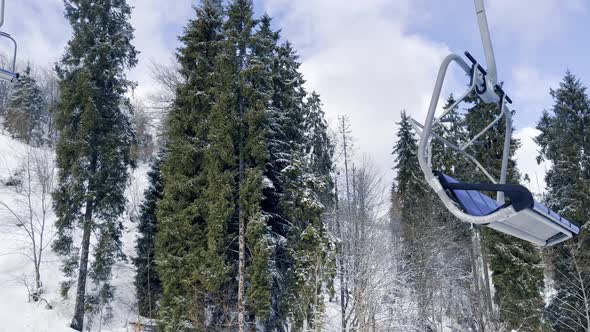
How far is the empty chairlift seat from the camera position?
195 centimetres

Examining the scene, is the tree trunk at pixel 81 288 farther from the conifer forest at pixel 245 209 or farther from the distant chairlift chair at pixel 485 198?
the distant chairlift chair at pixel 485 198

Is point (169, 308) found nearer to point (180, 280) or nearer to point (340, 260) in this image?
point (180, 280)

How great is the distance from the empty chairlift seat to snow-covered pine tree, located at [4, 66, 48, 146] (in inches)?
1427

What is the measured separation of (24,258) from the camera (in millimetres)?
18094

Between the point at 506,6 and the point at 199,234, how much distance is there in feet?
37.3

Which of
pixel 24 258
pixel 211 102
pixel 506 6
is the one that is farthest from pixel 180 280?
pixel 506 6

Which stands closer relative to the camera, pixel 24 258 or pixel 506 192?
pixel 506 192

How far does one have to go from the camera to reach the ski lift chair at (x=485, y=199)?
1981 millimetres

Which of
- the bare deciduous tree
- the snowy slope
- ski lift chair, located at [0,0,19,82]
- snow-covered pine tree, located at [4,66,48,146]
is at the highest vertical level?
snow-covered pine tree, located at [4,66,48,146]

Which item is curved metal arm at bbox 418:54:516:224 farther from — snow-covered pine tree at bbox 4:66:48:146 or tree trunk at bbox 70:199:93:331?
snow-covered pine tree at bbox 4:66:48:146

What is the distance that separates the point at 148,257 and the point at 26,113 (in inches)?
991

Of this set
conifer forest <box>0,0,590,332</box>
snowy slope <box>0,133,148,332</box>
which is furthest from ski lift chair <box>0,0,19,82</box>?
snowy slope <box>0,133,148,332</box>

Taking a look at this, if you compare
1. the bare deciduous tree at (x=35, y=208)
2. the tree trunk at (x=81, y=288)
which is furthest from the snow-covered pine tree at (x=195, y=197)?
the bare deciduous tree at (x=35, y=208)

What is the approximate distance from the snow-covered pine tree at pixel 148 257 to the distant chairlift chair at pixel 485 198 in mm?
14223
